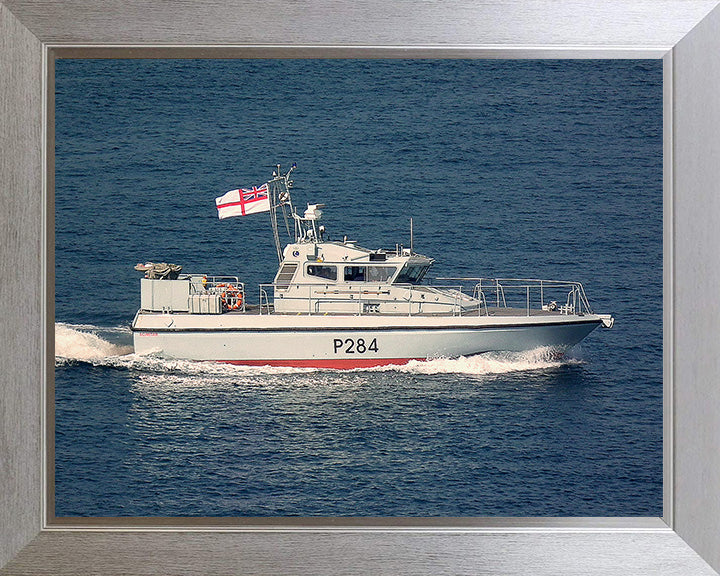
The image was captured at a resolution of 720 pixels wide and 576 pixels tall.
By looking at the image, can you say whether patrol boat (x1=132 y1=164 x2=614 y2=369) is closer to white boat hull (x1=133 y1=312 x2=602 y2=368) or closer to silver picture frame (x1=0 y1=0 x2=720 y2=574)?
white boat hull (x1=133 y1=312 x2=602 y2=368)

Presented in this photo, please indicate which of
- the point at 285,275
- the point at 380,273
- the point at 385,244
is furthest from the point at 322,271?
the point at 385,244

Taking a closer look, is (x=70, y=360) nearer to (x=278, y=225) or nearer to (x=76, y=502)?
(x=76, y=502)

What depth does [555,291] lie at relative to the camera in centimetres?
493

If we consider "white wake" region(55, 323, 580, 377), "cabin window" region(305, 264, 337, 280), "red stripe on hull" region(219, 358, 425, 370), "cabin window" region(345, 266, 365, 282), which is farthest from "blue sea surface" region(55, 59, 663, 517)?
"cabin window" region(345, 266, 365, 282)

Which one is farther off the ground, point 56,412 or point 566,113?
point 566,113

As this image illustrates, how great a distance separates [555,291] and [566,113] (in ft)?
3.17

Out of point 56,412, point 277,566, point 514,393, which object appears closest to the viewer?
point 277,566

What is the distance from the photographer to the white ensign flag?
201 inches

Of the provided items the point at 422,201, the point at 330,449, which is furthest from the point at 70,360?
the point at 422,201

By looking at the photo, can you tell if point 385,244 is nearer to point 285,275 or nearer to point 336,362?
point 285,275

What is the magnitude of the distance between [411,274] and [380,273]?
1.30 ft

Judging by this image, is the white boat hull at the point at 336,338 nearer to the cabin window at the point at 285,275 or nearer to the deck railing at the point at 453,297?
the deck railing at the point at 453,297

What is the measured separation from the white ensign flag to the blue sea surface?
0.05m

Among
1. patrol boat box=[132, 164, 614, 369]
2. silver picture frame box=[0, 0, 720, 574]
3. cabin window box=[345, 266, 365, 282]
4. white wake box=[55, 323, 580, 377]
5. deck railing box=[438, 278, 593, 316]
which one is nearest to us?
silver picture frame box=[0, 0, 720, 574]
